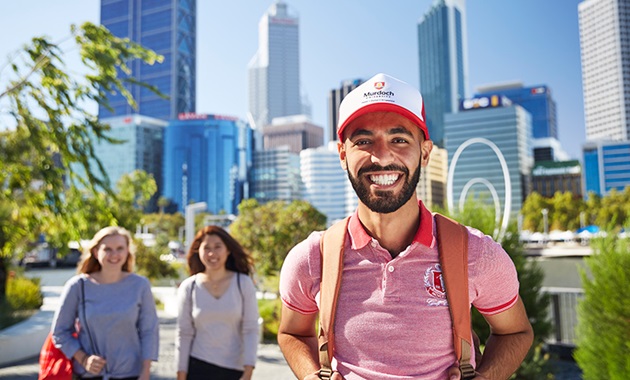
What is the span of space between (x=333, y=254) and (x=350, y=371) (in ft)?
1.24

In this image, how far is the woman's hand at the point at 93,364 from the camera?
3.69m

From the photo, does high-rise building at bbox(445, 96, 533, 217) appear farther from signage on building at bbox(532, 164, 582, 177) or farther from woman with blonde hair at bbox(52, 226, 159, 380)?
woman with blonde hair at bbox(52, 226, 159, 380)

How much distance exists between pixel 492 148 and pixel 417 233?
13762 centimetres

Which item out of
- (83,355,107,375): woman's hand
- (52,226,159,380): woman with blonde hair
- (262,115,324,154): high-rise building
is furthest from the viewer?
(262,115,324,154): high-rise building

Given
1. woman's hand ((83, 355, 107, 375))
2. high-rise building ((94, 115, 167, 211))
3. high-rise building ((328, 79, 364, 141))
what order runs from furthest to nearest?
high-rise building ((328, 79, 364, 141)), high-rise building ((94, 115, 167, 211)), woman's hand ((83, 355, 107, 375))

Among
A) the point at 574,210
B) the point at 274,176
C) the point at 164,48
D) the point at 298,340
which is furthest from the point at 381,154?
the point at 164,48

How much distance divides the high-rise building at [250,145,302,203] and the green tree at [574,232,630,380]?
439 feet

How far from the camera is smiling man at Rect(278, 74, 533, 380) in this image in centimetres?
171

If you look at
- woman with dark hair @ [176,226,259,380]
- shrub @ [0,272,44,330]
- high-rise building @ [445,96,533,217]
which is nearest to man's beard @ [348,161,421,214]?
woman with dark hair @ [176,226,259,380]

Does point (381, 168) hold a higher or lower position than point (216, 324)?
higher

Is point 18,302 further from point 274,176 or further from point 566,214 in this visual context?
point 274,176

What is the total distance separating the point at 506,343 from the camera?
183 centimetres

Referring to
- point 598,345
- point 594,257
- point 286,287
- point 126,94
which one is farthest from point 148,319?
point 126,94

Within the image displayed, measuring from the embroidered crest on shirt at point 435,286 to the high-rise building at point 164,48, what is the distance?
178525mm
